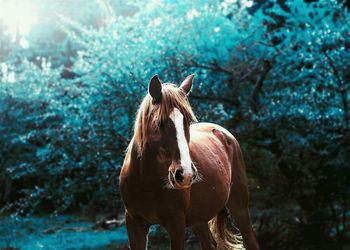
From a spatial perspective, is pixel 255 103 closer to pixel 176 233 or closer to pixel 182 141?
pixel 176 233

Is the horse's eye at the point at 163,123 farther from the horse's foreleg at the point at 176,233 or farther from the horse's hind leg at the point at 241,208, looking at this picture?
the horse's hind leg at the point at 241,208

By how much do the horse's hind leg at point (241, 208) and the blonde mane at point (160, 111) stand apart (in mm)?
1500

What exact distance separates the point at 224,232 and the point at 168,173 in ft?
5.83

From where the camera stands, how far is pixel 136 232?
314 centimetres

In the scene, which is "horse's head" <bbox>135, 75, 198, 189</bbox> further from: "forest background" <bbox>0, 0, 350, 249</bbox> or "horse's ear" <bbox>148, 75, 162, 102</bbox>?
Result: "forest background" <bbox>0, 0, 350, 249</bbox>

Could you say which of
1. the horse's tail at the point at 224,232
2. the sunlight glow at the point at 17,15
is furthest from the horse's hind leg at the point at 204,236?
the sunlight glow at the point at 17,15

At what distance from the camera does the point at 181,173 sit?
99.6 inches

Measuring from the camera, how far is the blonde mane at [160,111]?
8.98ft

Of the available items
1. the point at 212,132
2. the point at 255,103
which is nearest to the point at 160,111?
the point at 212,132

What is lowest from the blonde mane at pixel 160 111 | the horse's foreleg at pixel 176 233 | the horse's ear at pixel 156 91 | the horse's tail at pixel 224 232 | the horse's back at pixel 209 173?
the horse's tail at pixel 224 232

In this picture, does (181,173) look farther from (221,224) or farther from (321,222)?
(321,222)

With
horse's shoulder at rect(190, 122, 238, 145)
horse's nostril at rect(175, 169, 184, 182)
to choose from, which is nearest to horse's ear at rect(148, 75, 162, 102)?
horse's nostril at rect(175, 169, 184, 182)

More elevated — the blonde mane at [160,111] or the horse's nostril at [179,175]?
the blonde mane at [160,111]

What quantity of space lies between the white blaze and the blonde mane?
1.8 inches
